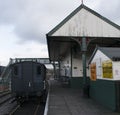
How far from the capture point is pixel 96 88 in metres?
19.3

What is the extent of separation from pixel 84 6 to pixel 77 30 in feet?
6.91

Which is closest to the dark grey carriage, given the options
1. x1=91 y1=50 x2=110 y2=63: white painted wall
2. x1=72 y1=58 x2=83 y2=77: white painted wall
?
x1=91 y1=50 x2=110 y2=63: white painted wall

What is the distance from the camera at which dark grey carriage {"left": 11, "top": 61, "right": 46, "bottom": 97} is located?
2197 centimetres

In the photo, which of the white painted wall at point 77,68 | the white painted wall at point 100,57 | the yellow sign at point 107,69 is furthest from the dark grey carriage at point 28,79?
the white painted wall at point 77,68

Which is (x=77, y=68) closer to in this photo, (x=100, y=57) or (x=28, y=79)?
(x=28, y=79)

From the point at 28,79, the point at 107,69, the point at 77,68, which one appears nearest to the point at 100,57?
the point at 107,69

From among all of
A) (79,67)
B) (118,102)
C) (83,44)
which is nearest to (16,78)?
Answer: (83,44)

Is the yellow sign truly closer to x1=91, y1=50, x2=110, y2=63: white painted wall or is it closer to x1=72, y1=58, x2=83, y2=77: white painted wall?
x1=91, y1=50, x2=110, y2=63: white painted wall

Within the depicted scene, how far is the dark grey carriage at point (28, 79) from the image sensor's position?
72.1 ft

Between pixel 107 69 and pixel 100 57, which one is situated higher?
pixel 100 57

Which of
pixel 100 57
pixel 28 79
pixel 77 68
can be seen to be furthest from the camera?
pixel 77 68

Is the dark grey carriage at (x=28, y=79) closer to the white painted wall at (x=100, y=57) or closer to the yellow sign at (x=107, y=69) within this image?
the white painted wall at (x=100, y=57)

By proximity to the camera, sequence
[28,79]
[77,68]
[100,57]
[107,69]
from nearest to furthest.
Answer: [107,69]
[100,57]
[28,79]
[77,68]

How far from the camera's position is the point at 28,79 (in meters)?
22.3
